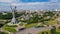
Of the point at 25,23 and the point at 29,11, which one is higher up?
the point at 29,11

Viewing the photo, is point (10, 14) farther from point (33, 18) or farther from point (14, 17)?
point (33, 18)

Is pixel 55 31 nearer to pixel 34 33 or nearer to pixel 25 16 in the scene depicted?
pixel 34 33

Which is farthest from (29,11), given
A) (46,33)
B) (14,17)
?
(46,33)

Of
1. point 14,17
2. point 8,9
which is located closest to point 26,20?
point 14,17

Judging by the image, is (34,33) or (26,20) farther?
(26,20)

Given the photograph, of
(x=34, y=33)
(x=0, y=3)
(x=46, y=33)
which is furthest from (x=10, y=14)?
(x=46, y=33)

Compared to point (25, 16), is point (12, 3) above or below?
above

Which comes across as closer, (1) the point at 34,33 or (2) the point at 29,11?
(1) the point at 34,33

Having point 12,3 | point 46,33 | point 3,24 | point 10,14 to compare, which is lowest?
point 46,33
